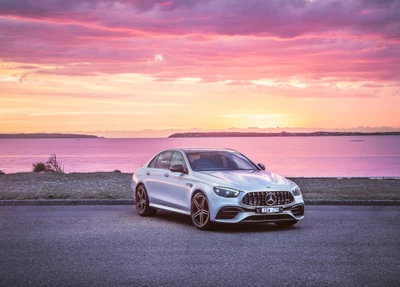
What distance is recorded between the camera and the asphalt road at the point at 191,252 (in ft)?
27.4

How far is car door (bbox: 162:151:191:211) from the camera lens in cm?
1401

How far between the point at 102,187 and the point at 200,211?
11.0 metres

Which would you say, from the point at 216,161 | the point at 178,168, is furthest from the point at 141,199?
the point at 216,161

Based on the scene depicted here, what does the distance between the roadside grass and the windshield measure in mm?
5543

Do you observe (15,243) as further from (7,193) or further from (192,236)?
(7,193)

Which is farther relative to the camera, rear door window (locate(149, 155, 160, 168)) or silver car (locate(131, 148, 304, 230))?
rear door window (locate(149, 155, 160, 168))

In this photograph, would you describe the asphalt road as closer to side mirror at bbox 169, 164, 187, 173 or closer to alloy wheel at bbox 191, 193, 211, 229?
alloy wheel at bbox 191, 193, 211, 229

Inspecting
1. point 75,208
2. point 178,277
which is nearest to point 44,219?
point 75,208

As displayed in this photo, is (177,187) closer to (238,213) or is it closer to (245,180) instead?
(245,180)

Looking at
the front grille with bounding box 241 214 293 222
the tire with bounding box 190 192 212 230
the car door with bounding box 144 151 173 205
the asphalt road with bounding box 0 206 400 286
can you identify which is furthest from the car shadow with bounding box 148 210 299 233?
the car door with bounding box 144 151 173 205

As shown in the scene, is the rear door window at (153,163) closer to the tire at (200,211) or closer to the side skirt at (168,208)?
the side skirt at (168,208)

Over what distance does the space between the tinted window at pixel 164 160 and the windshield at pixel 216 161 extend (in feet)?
2.45

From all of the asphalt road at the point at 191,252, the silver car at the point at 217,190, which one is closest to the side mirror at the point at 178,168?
the silver car at the point at 217,190

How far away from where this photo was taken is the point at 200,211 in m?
13.4
